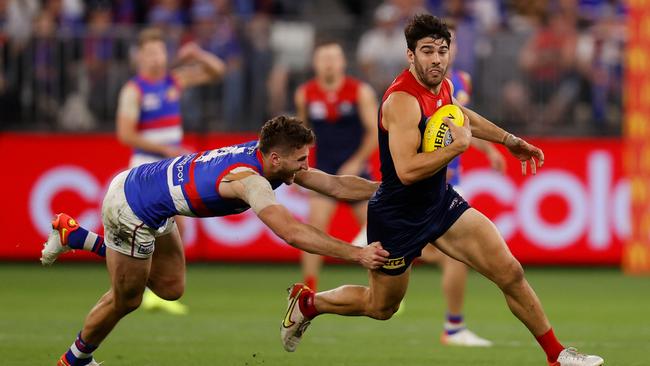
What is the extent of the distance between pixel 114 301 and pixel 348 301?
168cm

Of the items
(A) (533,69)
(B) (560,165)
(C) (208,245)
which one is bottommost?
(C) (208,245)

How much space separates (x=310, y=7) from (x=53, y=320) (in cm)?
905

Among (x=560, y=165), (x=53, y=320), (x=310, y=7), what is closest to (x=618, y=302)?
(x=560, y=165)

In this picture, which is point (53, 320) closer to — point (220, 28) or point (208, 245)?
point (208, 245)

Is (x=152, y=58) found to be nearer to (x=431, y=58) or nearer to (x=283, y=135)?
(x=431, y=58)

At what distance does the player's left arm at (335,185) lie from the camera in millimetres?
9141

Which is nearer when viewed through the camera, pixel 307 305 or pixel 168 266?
pixel 168 266

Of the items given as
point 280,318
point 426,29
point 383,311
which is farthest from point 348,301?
point 280,318

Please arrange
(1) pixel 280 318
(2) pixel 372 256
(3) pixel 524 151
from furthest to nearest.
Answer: (1) pixel 280 318, (3) pixel 524 151, (2) pixel 372 256

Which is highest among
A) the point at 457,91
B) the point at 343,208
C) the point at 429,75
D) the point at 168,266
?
the point at 429,75

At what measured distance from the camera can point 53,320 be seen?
13250 mm

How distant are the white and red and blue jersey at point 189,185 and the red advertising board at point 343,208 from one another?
9106 millimetres

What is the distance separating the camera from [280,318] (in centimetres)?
1364

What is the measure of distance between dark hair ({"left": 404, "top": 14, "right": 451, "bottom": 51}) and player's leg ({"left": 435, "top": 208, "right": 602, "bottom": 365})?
1317mm
